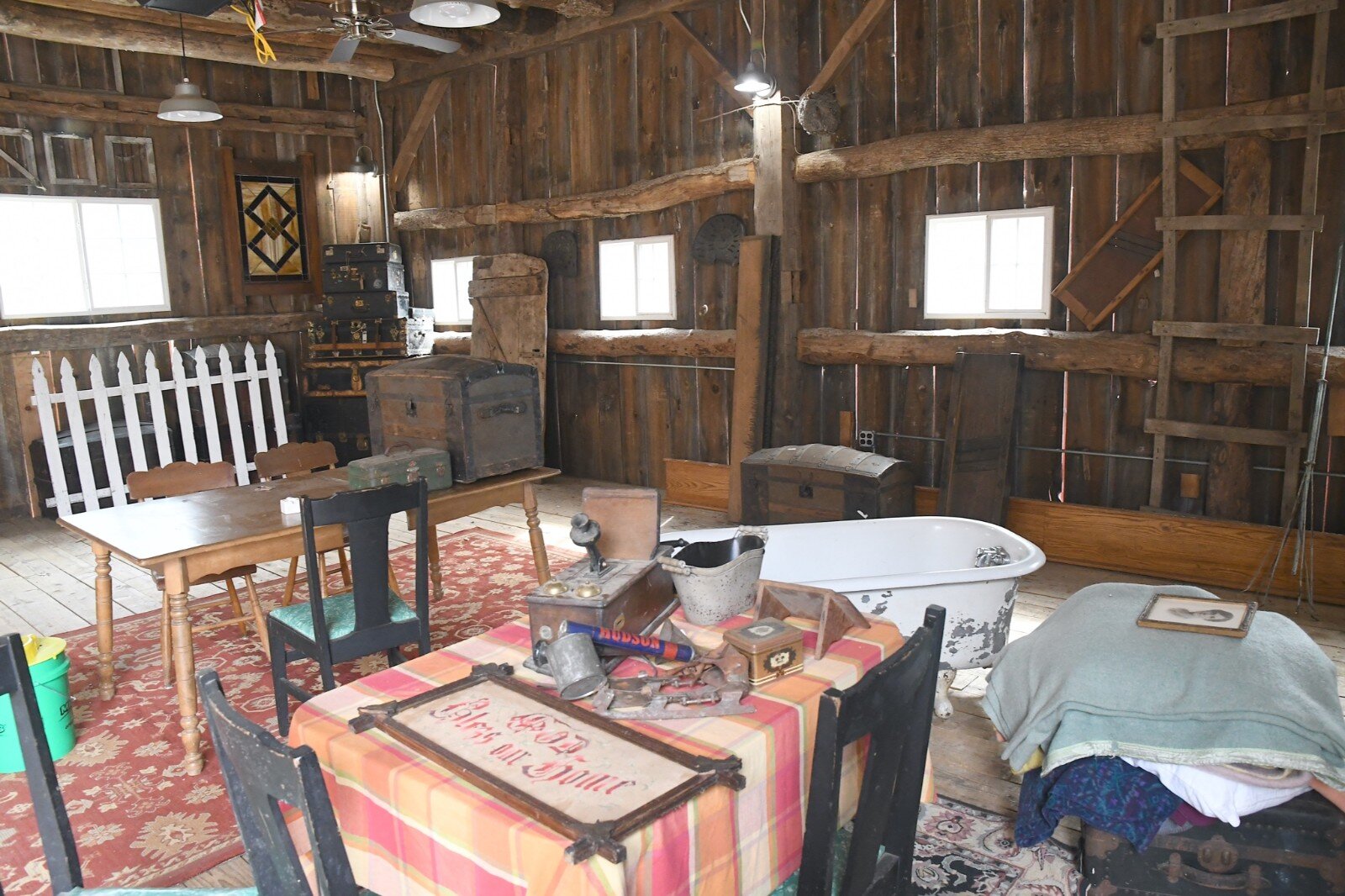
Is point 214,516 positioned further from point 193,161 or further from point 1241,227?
point 193,161

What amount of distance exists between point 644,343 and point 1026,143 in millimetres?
3180

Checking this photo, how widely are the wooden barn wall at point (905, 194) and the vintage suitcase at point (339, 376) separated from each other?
64.0 inches

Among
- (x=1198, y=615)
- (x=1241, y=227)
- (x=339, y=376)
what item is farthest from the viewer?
(x=339, y=376)

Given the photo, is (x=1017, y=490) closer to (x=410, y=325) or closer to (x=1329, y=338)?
(x=1329, y=338)

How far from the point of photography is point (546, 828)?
1566 mm

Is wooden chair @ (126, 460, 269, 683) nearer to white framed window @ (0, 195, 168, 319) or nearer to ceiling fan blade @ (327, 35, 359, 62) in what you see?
ceiling fan blade @ (327, 35, 359, 62)

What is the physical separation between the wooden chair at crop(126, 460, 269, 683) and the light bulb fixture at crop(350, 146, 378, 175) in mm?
5600

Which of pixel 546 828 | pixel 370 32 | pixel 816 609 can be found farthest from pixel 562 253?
pixel 546 828

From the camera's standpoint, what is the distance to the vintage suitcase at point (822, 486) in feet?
18.6

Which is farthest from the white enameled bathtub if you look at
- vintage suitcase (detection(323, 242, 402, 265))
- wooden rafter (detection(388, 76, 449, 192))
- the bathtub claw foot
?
wooden rafter (detection(388, 76, 449, 192))

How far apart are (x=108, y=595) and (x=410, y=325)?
530 centimetres

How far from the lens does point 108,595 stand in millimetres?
4102

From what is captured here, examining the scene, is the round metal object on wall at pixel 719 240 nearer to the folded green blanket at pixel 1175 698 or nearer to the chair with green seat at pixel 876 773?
the folded green blanket at pixel 1175 698

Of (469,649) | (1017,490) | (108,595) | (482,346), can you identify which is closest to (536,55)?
(482,346)
